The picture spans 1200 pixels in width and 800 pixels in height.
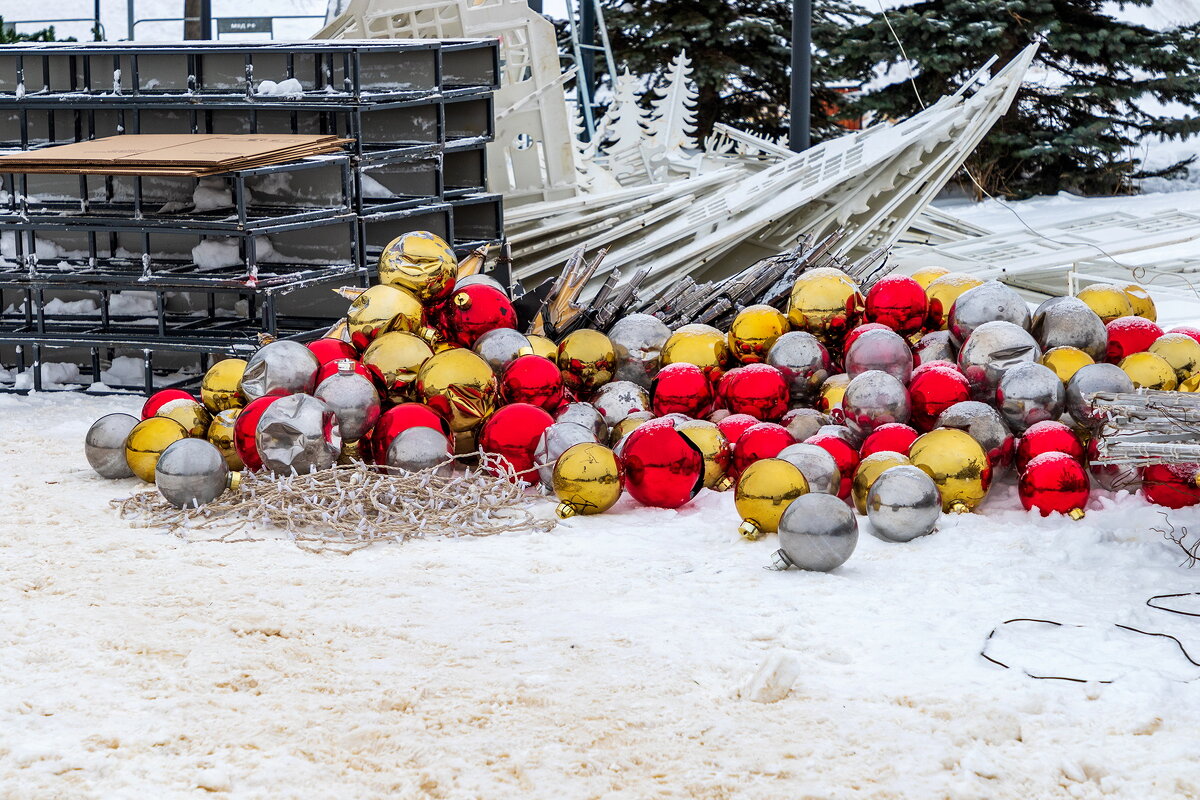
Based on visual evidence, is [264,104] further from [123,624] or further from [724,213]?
[123,624]

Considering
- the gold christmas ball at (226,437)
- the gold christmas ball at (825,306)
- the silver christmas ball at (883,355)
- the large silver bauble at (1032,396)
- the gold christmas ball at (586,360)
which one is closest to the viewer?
the large silver bauble at (1032,396)

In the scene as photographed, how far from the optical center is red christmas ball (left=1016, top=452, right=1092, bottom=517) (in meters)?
3.76

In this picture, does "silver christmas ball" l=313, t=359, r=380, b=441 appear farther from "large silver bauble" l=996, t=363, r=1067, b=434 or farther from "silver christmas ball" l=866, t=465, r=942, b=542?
"large silver bauble" l=996, t=363, r=1067, b=434

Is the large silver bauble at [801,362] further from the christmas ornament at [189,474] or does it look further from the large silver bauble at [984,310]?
the christmas ornament at [189,474]

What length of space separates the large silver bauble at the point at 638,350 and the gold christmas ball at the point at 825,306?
1.77 feet

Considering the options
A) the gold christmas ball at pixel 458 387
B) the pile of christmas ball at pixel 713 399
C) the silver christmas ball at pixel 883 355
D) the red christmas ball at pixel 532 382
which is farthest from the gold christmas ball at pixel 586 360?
the silver christmas ball at pixel 883 355

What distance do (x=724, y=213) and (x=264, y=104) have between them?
2.97 metres

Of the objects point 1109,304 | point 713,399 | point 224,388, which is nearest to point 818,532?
point 713,399

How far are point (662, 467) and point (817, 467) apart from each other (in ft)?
1.59

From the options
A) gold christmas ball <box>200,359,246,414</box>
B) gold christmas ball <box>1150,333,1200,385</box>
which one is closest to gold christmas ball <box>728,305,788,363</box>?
gold christmas ball <box>1150,333,1200,385</box>

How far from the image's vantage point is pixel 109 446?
446cm

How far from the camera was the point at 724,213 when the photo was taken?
7.81 meters

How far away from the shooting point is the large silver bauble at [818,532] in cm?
332

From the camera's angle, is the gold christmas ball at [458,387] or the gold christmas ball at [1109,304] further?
the gold christmas ball at [1109,304]
